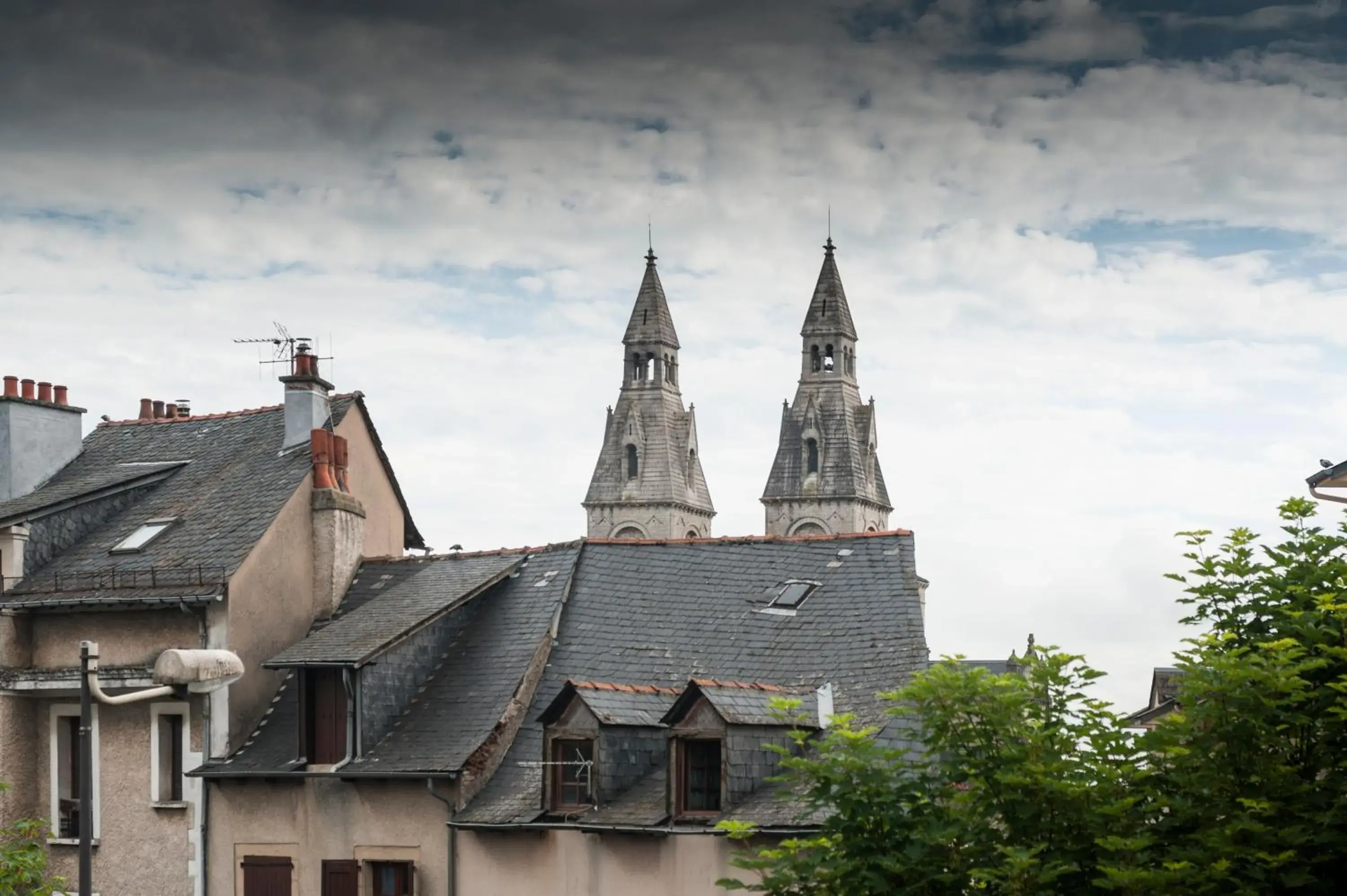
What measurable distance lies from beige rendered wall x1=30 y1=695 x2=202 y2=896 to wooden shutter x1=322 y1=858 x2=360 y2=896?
265 cm

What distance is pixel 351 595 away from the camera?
116ft

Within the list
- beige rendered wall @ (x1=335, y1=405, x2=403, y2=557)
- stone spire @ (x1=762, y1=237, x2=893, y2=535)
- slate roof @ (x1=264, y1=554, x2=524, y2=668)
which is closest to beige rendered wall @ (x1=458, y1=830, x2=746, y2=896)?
slate roof @ (x1=264, y1=554, x2=524, y2=668)

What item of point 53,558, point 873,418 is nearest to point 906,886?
point 53,558

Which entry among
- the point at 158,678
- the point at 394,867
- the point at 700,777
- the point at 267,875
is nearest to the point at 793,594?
the point at 700,777

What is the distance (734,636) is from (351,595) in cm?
758

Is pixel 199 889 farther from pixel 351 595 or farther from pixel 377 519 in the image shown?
pixel 377 519

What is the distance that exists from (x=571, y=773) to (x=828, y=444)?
392 feet

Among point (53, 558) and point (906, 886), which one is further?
point (53, 558)

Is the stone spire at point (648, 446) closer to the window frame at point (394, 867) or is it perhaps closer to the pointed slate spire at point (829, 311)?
the pointed slate spire at point (829, 311)

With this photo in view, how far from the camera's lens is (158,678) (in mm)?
20000

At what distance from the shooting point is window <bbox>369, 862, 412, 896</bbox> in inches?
1194

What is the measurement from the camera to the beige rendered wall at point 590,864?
27.2 meters

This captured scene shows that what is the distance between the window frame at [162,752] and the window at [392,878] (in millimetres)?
3706

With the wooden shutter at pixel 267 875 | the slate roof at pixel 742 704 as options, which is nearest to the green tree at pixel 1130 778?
the slate roof at pixel 742 704
